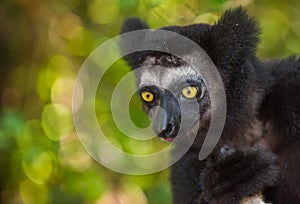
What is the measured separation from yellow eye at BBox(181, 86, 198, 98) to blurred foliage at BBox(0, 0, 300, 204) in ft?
2.81

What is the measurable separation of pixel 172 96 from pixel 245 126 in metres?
0.44

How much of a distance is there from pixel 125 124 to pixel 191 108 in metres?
1.10

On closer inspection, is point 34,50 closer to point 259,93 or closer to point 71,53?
point 71,53

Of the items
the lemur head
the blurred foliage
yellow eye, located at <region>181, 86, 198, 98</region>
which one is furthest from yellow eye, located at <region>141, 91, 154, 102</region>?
the blurred foliage

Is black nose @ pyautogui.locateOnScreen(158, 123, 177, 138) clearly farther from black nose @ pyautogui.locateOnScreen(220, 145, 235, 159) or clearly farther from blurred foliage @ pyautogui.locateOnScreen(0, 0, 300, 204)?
blurred foliage @ pyautogui.locateOnScreen(0, 0, 300, 204)

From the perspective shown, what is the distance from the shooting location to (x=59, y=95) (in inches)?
176

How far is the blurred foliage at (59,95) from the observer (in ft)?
13.3

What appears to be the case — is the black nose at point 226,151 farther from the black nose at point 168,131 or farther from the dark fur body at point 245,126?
the black nose at point 168,131

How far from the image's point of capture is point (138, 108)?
374cm

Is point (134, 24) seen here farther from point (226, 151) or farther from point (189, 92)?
point (226, 151)

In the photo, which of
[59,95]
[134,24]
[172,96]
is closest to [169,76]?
[172,96]

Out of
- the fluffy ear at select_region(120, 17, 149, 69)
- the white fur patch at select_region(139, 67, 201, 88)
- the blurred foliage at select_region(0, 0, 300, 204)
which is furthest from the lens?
the blurred foliage at select_region(0, 0, 300, 204)

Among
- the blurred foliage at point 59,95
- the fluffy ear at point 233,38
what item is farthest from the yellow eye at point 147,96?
the blurred foliage at point 59,95

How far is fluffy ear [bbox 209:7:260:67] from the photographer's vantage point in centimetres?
286
